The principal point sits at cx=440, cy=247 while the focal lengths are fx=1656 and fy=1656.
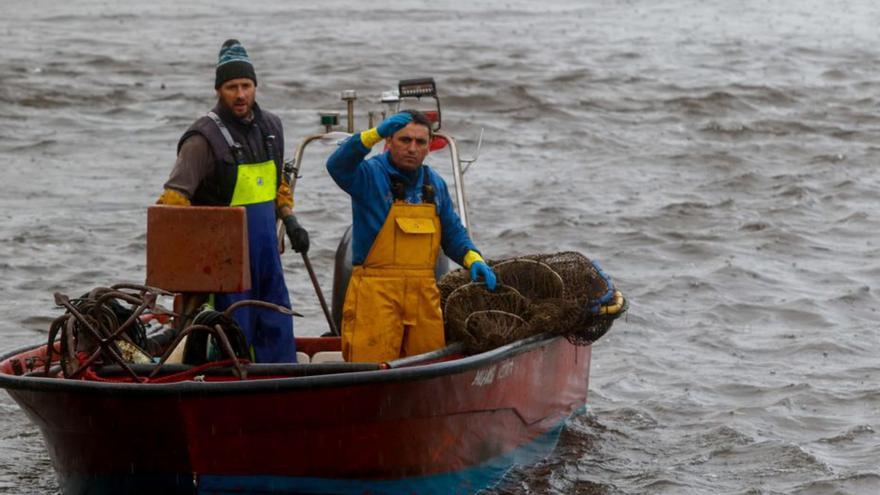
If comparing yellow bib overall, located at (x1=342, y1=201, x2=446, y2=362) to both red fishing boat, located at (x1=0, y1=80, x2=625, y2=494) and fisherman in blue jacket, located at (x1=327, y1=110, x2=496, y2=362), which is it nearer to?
fisherman in blue jacket, located at (x1=327, y1=110, x2=496, y2=362)

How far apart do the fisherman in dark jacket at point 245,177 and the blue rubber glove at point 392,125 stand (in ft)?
2.14

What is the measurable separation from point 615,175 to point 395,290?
33.6ft

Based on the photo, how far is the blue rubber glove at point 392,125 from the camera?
23.2ft

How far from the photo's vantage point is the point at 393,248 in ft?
23.7

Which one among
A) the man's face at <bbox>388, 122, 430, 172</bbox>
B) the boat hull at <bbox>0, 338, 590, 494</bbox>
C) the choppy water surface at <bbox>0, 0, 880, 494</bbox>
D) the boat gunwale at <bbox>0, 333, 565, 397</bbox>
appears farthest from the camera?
the choppy water surface at <bbox>0, 0, 880, 494</bbox>

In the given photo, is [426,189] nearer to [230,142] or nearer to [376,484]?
[230,142]

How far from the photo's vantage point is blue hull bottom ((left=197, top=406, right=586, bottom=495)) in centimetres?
662

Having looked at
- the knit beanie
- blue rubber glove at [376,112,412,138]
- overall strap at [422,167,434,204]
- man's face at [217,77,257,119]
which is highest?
the knit beanie

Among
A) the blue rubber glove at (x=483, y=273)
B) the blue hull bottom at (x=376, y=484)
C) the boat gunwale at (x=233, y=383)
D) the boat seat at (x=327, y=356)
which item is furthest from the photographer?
the boat seat at (x=327, y=356)

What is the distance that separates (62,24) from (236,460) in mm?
21932

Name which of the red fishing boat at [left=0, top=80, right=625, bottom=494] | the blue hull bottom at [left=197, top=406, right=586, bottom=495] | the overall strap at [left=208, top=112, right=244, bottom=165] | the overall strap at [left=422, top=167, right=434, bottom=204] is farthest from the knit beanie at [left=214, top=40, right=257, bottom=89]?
the blue hull bottom at [left=197, top=406, right=586, bottom=495]

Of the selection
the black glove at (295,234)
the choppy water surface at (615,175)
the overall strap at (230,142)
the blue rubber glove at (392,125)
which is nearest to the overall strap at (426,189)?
the blue rubber glove at (392,125)

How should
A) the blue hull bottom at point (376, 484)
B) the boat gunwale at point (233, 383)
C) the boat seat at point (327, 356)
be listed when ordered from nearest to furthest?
the boat gunwale at point (233, 383), the blue hull bottom at point (376, 484), the boat seat at point (327, 356)

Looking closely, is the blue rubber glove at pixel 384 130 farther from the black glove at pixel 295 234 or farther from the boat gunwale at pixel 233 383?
the boat gunwale at pixel 233 383
